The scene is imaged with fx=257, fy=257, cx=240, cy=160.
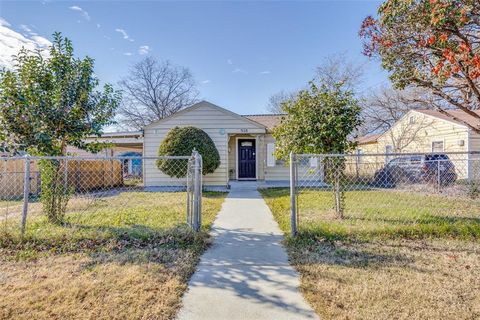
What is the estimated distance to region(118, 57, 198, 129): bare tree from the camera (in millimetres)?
29531

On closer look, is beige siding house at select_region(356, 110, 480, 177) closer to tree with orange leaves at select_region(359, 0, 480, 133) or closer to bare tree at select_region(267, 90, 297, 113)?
tree with orange leaves at select_region(359, 0, 480, 133)

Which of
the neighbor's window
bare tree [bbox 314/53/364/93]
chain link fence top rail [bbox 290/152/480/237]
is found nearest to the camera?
chain link fence top rail [bbox 290/152/480/237]

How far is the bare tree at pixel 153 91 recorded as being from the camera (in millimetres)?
29531

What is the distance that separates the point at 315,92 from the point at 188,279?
486 cm

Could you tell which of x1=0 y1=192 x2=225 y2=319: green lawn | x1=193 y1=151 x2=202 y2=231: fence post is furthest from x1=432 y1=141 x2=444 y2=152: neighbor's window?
x1=193 y1=151 x2=202 y2=231: fence post

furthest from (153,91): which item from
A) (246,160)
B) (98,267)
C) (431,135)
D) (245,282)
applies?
(245,282)

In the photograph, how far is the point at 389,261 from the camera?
3.51 metres

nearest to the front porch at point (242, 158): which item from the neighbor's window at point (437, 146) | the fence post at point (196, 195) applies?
the fence post at point (196, 195)

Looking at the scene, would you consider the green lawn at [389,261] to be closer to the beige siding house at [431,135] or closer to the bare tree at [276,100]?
the beige siding house at [431,135]

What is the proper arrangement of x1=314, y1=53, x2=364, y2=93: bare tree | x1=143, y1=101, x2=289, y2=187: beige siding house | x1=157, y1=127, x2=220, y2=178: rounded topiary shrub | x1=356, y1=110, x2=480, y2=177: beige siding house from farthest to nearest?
x1=314, y1=53, x2=364, y2=93: bare tree < x1=356, y1=110, x2=480, y2=177: beige siding house < x1=143, y1=101, x2=289, y2=187: beige siding house < x1=157, y1=127, x2=220, y2=178: rounded topiary shrub

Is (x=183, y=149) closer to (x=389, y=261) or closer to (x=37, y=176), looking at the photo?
(x=37, y=176)

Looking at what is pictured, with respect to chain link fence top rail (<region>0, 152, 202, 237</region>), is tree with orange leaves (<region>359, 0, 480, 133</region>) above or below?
above

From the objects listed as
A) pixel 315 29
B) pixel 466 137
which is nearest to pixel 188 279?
pixel 315 29

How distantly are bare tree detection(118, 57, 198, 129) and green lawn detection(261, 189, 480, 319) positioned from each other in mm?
26842
